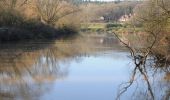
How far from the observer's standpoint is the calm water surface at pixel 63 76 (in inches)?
577

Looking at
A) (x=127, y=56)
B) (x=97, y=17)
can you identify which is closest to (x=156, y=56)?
(x=127, y=56)

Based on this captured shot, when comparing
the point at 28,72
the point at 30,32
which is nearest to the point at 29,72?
the point at 28,72

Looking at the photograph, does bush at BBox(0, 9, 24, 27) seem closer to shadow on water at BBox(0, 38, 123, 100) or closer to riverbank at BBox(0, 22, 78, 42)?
riverbank at BBox(0, 22, 78, 42)

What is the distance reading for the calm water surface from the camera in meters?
14.7

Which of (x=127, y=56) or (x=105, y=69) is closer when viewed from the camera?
(x=105, y=69)

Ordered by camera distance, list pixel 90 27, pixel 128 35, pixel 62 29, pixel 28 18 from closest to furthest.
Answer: pixel 128 35 → pixel 28 18 → pixel 62 29 → pixel 90 27

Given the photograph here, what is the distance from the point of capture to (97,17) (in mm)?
94812

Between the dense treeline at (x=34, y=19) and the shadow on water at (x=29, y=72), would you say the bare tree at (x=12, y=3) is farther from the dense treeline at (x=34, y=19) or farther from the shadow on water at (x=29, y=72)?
the shadow on water at (x=29, y=72)

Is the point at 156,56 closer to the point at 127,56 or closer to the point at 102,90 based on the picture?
the point at 127,56

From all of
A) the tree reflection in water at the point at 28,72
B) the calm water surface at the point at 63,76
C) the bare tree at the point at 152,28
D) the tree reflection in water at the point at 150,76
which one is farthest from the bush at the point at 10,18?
the tree reflection in water at the point at 150,76

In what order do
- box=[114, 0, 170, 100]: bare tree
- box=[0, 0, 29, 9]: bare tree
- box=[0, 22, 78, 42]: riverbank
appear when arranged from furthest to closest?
box=[0, 0, 29, 9]: bare tree → box=[0, 22, 78, 42]: riverbank → box=[114, 0, 170, 100]: bare tree

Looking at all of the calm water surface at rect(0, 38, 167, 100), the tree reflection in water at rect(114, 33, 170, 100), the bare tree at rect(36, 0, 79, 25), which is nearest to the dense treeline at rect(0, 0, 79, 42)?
the bare tree at rect(36, 0, 79, 25)

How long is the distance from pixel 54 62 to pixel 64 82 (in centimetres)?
734

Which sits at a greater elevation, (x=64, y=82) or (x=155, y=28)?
(x=155, y=28)
